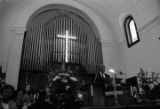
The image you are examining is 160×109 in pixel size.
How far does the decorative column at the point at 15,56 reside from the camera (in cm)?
723

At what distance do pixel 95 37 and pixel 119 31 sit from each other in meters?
1.44

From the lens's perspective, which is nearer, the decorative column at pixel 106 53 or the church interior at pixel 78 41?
the church interior at pixel 78 41

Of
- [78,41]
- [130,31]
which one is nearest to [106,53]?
[78,41]

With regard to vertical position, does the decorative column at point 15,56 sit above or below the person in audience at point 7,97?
above

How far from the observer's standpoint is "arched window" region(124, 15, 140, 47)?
9.24 m

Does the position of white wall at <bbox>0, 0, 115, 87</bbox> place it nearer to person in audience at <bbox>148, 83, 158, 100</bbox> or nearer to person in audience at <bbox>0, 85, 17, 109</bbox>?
person in audience at <bbox>148, 83, 158, 100</bbox>

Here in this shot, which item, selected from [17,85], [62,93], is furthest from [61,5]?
[62,93]

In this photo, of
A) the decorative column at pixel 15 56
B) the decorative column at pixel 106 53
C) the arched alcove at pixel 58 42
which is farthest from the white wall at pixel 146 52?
the decorative column at pixel 15 56

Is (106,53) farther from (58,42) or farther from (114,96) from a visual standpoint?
(114,96)

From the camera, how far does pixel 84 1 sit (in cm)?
1008

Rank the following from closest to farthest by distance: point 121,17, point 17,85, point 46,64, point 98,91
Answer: point 98,91
point 17,85
point 46,64
point 121,17

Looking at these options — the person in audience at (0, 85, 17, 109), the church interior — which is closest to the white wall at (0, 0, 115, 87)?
the church interior

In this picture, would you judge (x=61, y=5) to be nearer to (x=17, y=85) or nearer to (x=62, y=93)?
(x=17, y=85)

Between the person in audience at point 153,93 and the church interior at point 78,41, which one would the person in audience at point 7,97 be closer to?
the church interior at point 78,41
